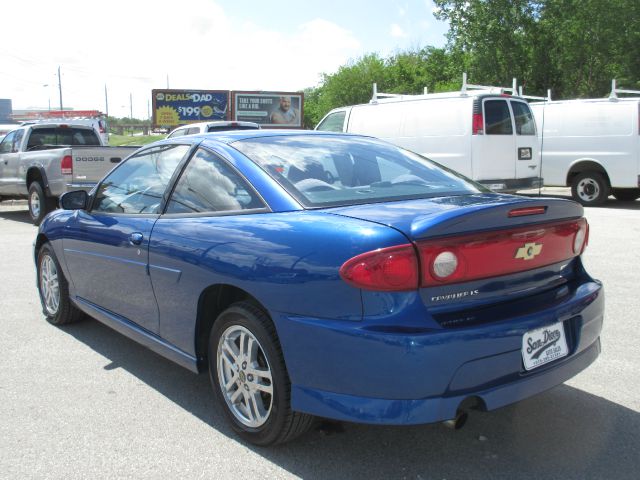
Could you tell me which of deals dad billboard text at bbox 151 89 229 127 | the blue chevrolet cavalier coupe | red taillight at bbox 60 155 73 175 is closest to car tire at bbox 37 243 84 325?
the blue chevrolet cavalier coupe

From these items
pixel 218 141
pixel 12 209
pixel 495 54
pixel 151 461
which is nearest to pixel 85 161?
pixel 12 209

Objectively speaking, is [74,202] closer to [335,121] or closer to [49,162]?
[49,162]

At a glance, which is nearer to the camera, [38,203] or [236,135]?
[236,135]

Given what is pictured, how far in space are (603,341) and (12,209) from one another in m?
15.0

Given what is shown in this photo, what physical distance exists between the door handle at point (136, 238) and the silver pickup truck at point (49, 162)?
7.70 m

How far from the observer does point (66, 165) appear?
11.2 m

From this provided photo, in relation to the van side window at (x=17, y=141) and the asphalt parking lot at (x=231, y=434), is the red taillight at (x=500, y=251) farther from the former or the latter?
the van side window at (x=17, y=141)

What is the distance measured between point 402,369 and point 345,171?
1.43 meters

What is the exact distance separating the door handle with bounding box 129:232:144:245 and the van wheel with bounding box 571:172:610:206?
11980 mm

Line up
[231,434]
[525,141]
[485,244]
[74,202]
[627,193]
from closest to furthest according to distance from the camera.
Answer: [485,244] < [231,434] < [74,202] < [525,141] < [627,193]

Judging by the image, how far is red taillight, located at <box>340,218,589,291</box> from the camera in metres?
2.52

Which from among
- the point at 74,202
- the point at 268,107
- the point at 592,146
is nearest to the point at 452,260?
the point at 74,202

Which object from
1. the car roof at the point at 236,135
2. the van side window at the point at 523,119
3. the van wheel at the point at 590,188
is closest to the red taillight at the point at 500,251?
the car roof at the point at 236,135

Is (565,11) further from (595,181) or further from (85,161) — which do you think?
(85,161)
